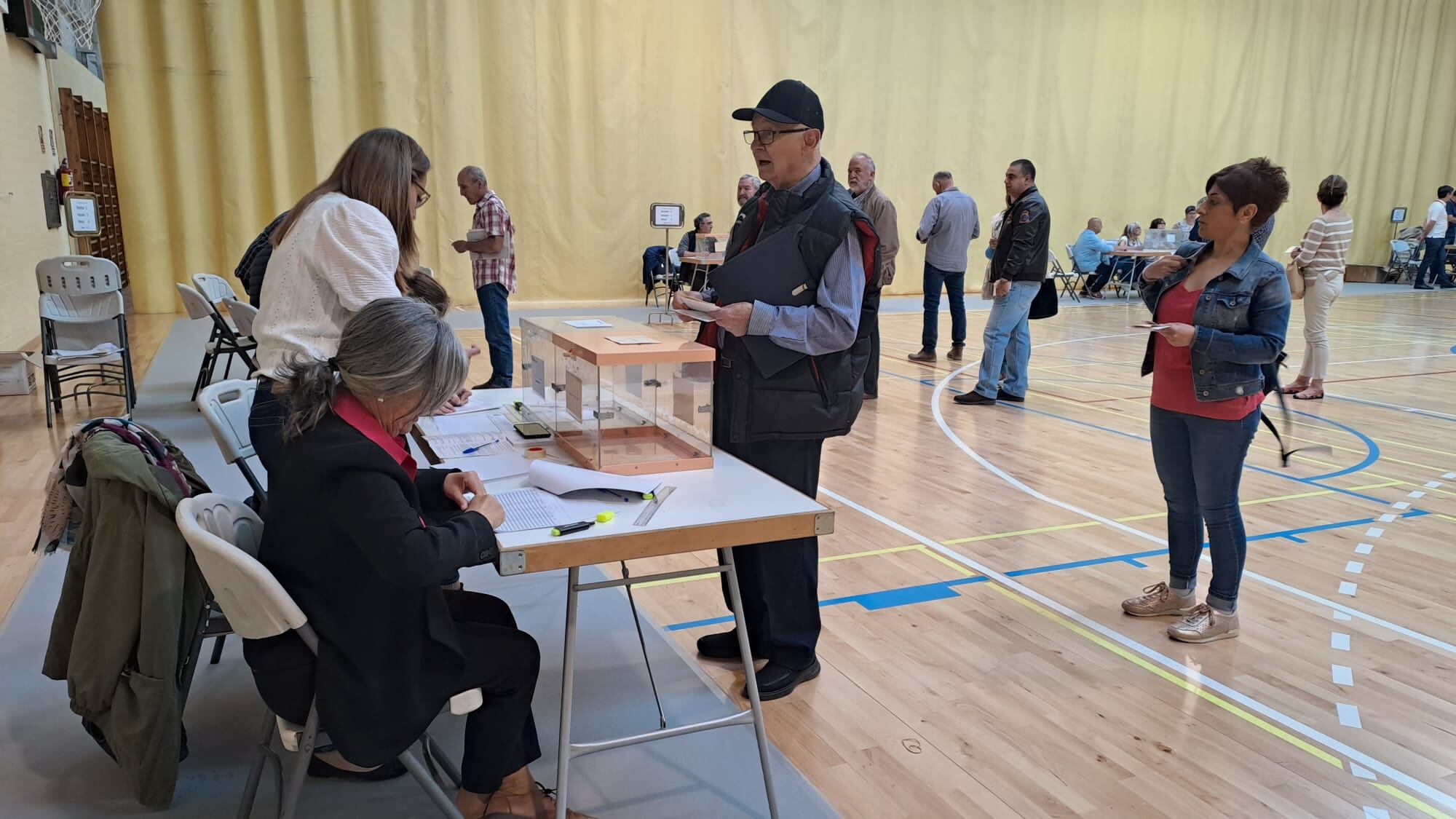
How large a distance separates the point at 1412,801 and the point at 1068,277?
1441 cm

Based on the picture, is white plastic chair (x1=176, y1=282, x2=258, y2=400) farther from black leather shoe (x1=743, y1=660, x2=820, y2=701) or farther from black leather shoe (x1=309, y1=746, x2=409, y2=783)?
black leather shoe (x1=743, y1=660, x2=820, y2=701)

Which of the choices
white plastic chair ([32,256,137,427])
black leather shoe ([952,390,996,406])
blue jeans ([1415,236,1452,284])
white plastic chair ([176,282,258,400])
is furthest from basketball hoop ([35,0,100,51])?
blue jeans ([1415,236,1452,284])

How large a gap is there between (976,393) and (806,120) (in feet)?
16.2

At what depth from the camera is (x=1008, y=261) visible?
662 centimetres

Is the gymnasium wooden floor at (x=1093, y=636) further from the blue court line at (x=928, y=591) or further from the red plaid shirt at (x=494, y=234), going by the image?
the red plaid shirt at (x=494, y=234)

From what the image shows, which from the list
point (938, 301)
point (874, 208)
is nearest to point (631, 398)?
point (874, 208)

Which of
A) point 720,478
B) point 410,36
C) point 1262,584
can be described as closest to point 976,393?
point 1262,584

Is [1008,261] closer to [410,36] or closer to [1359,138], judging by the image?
[410,36]

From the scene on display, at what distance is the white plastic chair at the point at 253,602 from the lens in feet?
5.25

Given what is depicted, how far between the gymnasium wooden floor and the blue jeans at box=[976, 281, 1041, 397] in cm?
94

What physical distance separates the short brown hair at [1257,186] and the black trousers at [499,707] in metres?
2.35

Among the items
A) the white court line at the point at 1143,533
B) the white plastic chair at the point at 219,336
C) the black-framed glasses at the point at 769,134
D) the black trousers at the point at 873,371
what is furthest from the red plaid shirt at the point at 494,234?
the black-framed glasses at the point at 769,134

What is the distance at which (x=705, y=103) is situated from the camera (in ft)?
43.8

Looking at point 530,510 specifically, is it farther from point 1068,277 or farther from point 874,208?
point 1068,277
